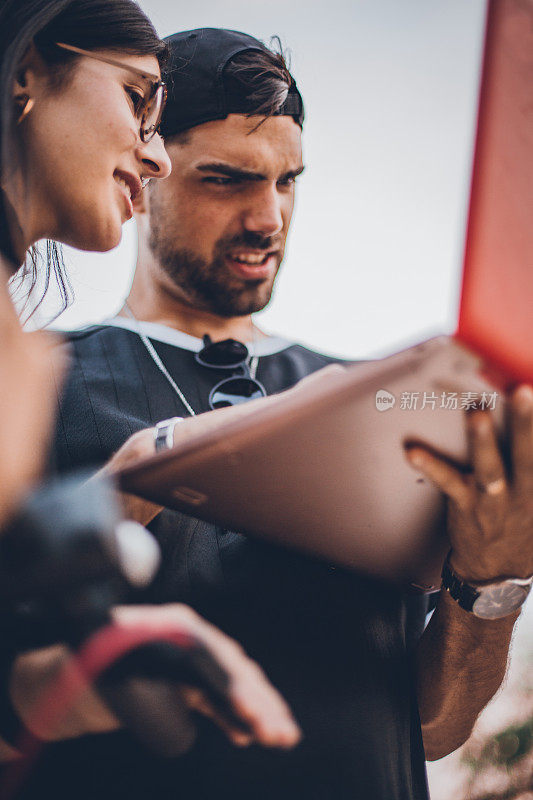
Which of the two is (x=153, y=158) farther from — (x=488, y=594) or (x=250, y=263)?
(x=488, y=594)

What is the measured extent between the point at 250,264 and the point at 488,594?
3.01ft

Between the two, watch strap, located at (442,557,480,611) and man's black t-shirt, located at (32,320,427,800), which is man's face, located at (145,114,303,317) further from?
watch strap, located at (442,557,480,611)

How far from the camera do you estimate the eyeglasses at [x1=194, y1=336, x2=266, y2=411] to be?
1.17m

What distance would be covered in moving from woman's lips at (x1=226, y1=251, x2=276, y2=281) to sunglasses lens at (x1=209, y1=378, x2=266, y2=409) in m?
0.38

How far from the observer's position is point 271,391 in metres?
1.31

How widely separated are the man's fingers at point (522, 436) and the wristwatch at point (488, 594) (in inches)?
7.3

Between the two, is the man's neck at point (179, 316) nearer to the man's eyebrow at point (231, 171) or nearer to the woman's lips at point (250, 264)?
the woman's lips at point (250, 264)

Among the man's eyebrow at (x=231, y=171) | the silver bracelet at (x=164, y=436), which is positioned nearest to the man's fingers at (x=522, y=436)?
the silver bracelet at (x=164, y=436)

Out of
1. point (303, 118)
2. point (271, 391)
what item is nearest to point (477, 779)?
point (271, 391)

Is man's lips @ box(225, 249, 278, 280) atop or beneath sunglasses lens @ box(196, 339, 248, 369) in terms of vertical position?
atop

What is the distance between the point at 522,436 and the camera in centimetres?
68

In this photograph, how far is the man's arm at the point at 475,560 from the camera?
0.70m

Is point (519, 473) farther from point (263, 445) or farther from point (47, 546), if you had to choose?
point (47, 546)

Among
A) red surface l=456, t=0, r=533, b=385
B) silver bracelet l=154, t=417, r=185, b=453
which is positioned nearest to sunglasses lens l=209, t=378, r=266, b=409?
silver bracelet l=154, t=417, r=185, b=453
